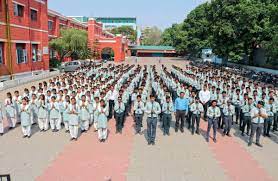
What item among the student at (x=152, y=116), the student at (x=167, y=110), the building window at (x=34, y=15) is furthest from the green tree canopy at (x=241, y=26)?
the building window at (x=34, y=15)

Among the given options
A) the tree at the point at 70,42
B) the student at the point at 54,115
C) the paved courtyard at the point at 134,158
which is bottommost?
the paved courtyard at the point at 134,158

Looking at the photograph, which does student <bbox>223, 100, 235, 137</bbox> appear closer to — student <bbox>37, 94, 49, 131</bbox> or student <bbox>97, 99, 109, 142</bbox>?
student <bbox>97, 99, 109, 142</bbox>

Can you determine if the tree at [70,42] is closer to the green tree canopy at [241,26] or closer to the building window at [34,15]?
the building window at [34,15]

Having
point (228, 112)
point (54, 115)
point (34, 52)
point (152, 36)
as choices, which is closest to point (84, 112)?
point (54, 115)

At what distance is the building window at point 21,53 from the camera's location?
2330 cm

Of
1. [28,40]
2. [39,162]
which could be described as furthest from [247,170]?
[28,40]

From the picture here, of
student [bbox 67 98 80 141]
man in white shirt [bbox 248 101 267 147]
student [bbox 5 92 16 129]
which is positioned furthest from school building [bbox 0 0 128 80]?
man in white shirt [bbox 248 101 267 147]

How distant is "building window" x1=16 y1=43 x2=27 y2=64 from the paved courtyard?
Result: 50.1ft

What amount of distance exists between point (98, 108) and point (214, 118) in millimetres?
3601

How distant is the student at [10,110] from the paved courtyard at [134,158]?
65 cm

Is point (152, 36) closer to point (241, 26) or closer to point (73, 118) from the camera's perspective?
point (241, 26)

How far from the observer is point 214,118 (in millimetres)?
8820

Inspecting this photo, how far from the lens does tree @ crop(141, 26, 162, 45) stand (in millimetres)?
125706

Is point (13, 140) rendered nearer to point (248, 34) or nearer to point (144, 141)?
point (144, 141)
